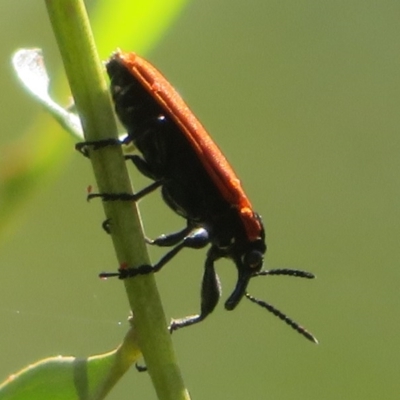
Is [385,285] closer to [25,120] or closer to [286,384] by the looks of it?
[286,384]

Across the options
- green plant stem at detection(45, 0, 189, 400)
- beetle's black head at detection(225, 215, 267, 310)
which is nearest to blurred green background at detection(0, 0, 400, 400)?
beetle's black head at detection(225, 215, 267, 310)

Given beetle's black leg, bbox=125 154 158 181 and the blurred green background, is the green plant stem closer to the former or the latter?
beetle's black leg, bbox=125 154 158 181

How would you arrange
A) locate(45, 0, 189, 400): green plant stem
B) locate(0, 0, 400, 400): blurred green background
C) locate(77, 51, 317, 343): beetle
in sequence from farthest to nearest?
locate(0, 0, 400, 400): blurred green background, locate(77, 51, 317, 343): beetle, locate(45, 0, 189, 400): green plant stem


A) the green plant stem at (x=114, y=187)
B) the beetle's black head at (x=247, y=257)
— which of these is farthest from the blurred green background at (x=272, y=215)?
the green plant stem at (x=114, y=187)

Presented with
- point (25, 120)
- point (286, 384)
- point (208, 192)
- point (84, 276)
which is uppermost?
point (25, 120)

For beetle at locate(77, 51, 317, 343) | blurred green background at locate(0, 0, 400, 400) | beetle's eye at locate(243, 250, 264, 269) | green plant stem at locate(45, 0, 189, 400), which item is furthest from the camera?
blurred green background at locate(0, 0, 400, 400)

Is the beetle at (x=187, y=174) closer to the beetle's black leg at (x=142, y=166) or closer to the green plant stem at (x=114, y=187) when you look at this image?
the beetle's black leg at (x=142, y=166)

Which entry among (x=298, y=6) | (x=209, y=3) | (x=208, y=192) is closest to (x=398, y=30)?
(x=298, y=6)
